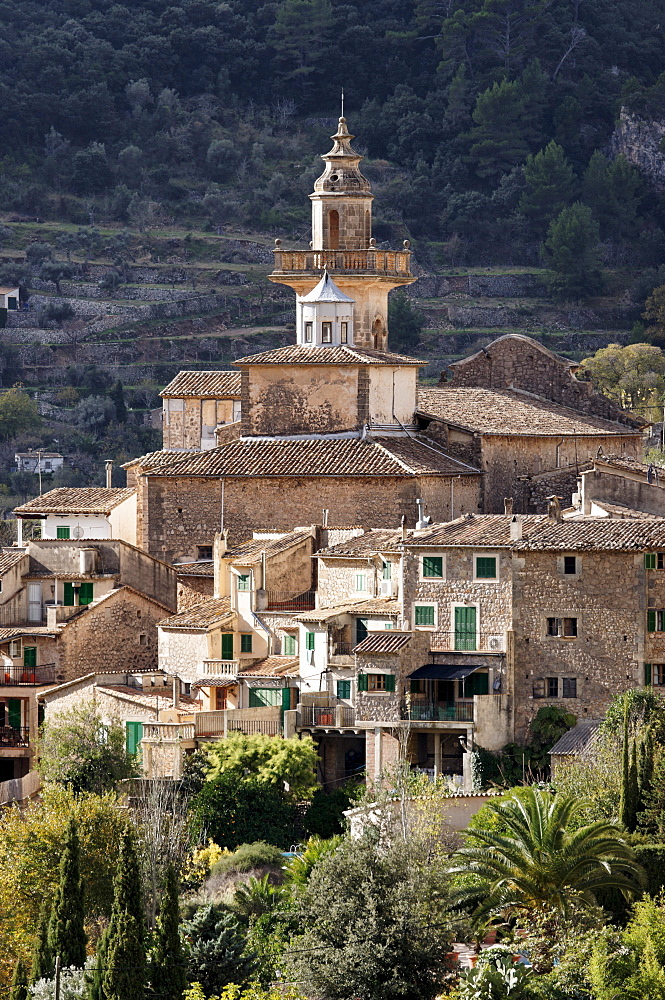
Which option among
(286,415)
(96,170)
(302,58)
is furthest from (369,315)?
(302,58)

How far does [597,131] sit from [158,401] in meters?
37.1

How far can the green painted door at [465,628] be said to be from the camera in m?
49.8

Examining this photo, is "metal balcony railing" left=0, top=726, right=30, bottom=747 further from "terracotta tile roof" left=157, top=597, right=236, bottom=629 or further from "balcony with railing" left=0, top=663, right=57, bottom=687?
"terracotta tile roof" left=157, top=597, right=236, bottom=629

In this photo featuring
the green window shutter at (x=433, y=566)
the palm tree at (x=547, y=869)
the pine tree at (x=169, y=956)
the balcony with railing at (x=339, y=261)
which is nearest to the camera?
the pine tree at (x=169, y=956)

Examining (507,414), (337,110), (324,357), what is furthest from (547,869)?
(337,110)

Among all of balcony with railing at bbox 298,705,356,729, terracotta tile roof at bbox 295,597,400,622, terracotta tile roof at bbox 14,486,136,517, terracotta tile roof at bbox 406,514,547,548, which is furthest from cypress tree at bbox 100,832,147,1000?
terracotta tile roof at bbox 14,486,136,517

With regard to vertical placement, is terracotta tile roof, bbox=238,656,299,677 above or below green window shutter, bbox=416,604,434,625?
below

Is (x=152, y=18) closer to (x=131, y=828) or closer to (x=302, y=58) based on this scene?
(x=302, y=58)

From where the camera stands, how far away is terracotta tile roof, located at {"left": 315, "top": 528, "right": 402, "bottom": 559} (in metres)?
54.2

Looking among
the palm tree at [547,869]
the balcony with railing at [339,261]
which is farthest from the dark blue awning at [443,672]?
the balcony with railing at [339,261]

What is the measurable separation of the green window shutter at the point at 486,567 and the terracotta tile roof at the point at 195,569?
36.4 ft

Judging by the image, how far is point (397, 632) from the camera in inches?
1967

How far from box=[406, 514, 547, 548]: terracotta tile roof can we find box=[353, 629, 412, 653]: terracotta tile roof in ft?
5.82

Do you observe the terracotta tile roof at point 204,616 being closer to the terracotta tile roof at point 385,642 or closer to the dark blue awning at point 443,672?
the terracotta tile roof at point 385,642
